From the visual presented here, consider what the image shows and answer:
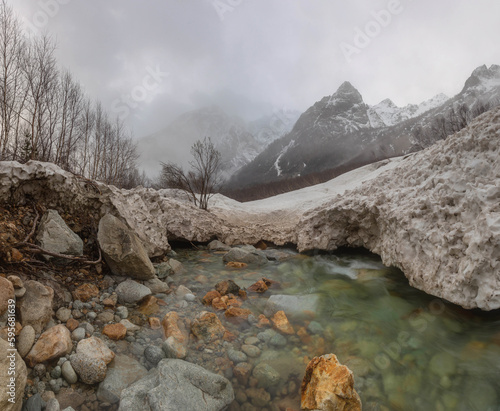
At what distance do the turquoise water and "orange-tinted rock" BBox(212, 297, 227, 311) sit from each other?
338mm

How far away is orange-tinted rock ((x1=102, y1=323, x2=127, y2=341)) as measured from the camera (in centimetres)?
253

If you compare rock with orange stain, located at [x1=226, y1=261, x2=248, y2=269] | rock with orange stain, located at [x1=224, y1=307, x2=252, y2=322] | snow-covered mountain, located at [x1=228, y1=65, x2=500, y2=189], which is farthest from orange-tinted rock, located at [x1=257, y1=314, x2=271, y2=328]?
snow-covered mountain, located at [x1=228, y1=65, x2=500, y2=189]

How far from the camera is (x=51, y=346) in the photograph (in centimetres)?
201

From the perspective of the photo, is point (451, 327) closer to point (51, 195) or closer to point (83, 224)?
point (83, 224)

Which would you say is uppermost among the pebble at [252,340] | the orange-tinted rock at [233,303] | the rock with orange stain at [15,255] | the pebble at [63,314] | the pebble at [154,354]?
the rock with orange stain at [15,255]

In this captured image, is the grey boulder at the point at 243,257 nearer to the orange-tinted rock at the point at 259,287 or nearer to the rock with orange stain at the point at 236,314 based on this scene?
the orange-tinted rock at the point at 259,287

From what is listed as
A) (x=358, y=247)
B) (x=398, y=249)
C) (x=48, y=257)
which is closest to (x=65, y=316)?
(x=48, y=257)

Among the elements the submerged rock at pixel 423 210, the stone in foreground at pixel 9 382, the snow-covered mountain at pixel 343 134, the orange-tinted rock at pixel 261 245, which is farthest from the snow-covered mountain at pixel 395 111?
the stone in foreground at pixel 9 382

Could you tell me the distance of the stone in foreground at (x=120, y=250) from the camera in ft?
11.5

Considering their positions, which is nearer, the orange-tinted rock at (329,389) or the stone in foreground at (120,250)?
the orange-tinted rock at (329,389)

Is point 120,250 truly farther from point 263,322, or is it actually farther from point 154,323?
point 263,322

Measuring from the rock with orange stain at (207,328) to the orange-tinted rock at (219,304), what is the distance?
583mm

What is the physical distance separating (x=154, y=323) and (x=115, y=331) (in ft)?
1.46

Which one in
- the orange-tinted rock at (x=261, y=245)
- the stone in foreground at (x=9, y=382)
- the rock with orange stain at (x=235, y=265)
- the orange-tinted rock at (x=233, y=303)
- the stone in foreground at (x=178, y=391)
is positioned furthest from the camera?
the orange-tinted rock at (x=261, y=245)
